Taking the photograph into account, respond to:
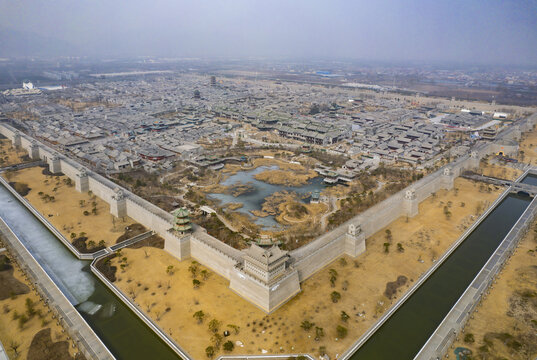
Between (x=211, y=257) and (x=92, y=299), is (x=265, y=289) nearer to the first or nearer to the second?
(x=211, y=257)

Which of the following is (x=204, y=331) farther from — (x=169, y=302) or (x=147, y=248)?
(x=147, y=248)

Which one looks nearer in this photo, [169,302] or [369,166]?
[169,302]

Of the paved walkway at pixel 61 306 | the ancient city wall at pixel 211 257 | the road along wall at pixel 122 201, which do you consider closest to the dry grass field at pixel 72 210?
the road along wall at pixel 122 201

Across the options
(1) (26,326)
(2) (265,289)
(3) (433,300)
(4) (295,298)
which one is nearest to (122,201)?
(1) (26,326)

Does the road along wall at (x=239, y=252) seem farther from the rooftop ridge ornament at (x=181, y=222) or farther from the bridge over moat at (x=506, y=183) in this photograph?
the bridge over moat at (x=506, y=183)

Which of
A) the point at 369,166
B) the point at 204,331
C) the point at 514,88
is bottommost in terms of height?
the point at 204,331

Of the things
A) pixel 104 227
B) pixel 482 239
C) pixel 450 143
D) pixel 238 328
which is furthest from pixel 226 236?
pixel 450 143

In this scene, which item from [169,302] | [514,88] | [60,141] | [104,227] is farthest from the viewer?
[514,88]
